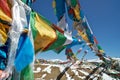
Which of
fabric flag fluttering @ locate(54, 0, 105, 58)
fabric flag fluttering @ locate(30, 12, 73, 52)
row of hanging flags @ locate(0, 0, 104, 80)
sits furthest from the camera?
fabric flag fluttering @ locate(54, 0, 105, 58)

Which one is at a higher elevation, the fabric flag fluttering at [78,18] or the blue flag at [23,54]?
the fabric flag fluttering at [78,18]

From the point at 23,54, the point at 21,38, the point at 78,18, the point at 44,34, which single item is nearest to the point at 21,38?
the point at 21,38

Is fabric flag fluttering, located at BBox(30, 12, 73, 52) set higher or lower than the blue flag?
higher

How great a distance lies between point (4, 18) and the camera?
4383mm

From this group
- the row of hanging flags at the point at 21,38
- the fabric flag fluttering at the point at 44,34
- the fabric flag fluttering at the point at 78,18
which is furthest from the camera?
the fabric flag fluttering at the point at 78,18

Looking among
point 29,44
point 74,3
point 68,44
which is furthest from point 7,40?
point 74,3

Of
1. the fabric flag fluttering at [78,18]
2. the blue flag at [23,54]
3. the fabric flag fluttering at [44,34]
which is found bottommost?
the blue flag at [23,54]

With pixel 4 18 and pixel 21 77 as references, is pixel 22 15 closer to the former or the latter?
pixel 4 18

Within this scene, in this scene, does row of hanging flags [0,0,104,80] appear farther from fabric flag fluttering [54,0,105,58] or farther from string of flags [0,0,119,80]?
fabric flag fluttering [54,0,105,58]

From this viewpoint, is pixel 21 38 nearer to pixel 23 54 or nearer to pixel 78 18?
pixel 23 54

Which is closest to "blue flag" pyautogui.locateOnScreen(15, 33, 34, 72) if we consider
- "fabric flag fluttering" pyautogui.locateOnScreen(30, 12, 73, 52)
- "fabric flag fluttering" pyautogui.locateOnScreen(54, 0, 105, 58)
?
"fabric flag fluttering" pyautogui.locateOnScreen(30, 12, 73, 52)

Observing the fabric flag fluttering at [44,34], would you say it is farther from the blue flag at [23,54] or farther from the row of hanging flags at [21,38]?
the blue flag at [23,54]

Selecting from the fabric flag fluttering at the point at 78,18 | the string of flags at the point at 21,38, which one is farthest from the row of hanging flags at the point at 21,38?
the fabric flag fluttering at the point at 78,18

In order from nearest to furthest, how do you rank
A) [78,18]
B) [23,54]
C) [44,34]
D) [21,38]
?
1. [23,54]
2. [21,38]
3. [44,34]
4. [78,18]
